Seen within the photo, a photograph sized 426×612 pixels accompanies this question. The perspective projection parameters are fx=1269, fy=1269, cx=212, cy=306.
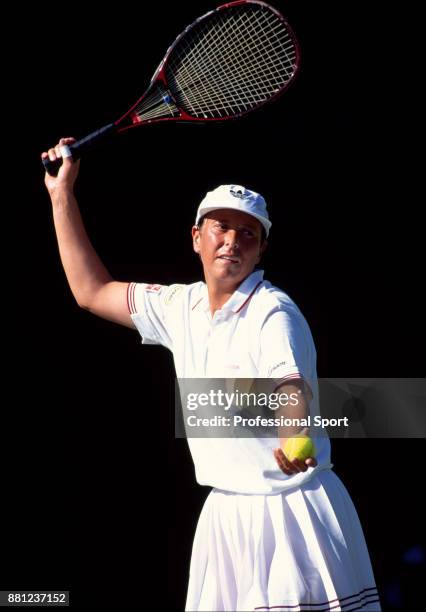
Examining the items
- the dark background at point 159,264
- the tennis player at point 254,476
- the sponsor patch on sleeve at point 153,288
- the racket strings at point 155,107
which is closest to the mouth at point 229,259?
the tennis player at point 254,476

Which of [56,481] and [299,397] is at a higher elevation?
[56,481]

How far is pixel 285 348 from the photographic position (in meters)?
3.82

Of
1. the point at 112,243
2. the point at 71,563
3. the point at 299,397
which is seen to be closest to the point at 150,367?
the point at 112,243

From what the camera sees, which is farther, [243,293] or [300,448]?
[243,293]

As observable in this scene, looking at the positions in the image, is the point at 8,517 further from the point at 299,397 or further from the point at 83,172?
the point at 299,397

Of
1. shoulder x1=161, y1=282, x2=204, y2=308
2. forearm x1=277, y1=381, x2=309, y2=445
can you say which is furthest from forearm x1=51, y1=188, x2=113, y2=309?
forearm x1=277, y1=381, x2=309, y2=445

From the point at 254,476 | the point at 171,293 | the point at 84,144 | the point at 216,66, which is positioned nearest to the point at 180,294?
the point at 171,293

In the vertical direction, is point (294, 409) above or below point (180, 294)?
below

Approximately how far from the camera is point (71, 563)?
554 cm

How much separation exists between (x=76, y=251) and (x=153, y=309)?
346 mm

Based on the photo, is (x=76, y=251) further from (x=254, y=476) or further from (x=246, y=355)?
(x=254, y=476)

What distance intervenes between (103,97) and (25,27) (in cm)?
44

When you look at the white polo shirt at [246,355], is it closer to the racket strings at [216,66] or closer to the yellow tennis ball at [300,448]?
the yellow tennis ball at [300,448]

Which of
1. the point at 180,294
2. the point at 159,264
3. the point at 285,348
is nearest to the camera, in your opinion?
the point at 285,348
